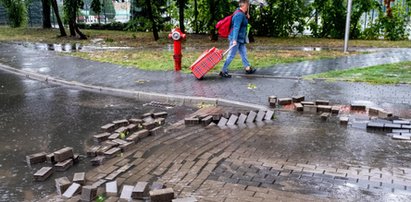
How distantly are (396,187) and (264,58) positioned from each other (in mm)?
10490

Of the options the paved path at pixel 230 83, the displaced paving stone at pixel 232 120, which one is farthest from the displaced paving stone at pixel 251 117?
the paved path at pixel 230 83

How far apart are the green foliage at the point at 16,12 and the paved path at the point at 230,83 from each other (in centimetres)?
2116

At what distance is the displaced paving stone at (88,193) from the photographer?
4566 millimetres

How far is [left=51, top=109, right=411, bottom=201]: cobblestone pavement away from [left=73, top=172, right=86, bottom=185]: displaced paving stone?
0.11 metres

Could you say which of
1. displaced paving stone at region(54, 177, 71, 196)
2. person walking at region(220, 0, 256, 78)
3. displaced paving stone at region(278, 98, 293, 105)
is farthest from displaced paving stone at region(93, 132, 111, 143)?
person walking at region(220, 0, 256, 78)

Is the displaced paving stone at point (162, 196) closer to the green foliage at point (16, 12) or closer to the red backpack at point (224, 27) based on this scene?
the red backpack at point (224, 27)

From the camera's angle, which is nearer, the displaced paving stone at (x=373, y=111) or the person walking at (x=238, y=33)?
the displaced paving stone at (x=373, y=111)

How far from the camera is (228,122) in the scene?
742cm

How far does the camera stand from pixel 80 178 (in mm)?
4973

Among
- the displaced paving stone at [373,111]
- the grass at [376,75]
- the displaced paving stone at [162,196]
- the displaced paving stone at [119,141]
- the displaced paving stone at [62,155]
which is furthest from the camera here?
the grass at [376,75]

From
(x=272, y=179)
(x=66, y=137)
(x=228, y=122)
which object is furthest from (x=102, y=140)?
(x=272, y=179)

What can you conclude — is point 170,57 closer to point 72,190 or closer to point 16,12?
point 72,190

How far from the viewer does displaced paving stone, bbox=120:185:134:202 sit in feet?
14.9

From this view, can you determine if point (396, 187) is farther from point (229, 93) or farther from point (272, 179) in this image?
point (229, 93)
